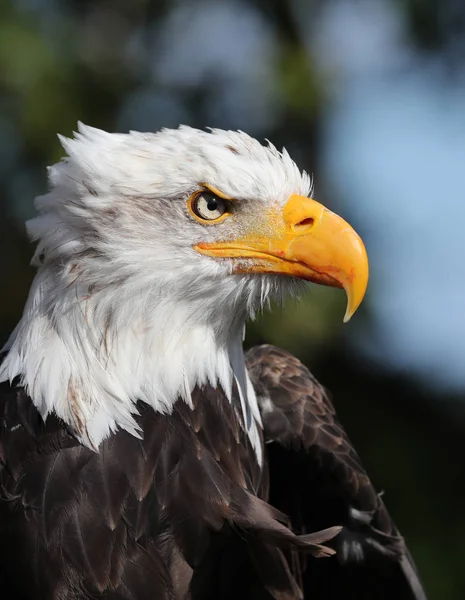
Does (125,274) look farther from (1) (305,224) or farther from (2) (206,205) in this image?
(1) (305,224)

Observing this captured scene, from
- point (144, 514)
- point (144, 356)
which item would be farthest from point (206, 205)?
point (144, 514)

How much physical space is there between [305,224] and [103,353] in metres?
0.70

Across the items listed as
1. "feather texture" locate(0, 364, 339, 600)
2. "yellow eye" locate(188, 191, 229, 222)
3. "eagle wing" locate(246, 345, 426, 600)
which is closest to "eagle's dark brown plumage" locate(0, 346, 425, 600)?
"feather texture" locate(0, 364, 339, 600)

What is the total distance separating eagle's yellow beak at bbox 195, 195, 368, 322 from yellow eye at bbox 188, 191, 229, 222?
0.08 m

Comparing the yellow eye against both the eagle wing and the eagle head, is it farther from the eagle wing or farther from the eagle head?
the eagle wing

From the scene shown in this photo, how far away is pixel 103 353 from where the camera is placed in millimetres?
2541

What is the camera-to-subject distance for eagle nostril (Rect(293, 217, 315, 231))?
259 cm

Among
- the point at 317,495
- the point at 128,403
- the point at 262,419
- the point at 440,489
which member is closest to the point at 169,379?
the point at 128,403

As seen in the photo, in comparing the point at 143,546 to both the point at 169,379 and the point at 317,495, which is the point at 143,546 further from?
the point at 317,495

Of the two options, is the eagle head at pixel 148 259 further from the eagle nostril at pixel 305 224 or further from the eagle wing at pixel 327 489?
the eagle wing at pixel 327 489

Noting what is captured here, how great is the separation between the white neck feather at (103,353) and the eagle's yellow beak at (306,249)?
0.63 feet

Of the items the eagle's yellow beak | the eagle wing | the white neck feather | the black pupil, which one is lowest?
the eagle wing

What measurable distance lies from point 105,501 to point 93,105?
186 inches

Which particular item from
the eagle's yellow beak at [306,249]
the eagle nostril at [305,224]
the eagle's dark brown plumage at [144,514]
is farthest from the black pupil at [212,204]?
the eagle's dark brown plumage at [144,514]
